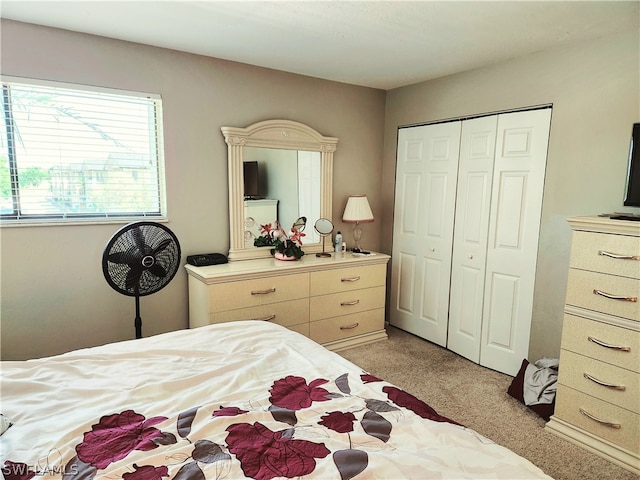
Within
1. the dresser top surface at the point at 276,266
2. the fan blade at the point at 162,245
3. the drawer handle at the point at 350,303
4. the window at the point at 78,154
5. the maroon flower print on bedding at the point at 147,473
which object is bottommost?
the drawer handle at the point at 350,303

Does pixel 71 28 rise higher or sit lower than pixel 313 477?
higher

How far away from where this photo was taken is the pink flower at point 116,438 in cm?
107

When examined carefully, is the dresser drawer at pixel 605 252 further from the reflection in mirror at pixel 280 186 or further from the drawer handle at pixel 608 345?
the reflection in mirror at pixel 280 186

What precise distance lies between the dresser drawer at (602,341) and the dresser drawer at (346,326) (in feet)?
5.30

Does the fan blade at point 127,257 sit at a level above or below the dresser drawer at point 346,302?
above

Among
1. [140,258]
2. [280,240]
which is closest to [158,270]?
[140,258]

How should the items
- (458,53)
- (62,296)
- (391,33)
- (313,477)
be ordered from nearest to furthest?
(313,477) → (391,33) → (62,296) → (458,53)

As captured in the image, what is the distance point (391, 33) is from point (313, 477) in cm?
236

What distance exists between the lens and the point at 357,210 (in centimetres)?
360

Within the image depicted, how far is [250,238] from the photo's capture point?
3287mm

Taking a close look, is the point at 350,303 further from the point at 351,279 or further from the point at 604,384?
the point at 604,384

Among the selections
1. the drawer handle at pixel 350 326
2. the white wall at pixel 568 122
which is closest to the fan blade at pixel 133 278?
the drawer handle at pixel 350 326

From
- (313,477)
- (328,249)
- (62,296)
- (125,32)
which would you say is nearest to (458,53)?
(328,249)

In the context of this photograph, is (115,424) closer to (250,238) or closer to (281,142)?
(250,238)
